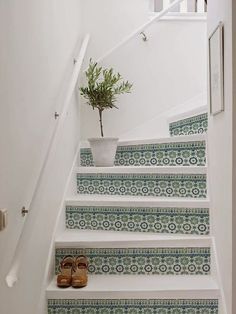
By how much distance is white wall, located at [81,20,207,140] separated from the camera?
3.90 metres

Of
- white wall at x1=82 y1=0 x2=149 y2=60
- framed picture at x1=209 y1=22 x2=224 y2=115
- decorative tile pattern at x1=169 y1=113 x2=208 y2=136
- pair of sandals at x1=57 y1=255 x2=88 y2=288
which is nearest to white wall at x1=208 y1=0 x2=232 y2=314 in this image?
framed picture at x1=209 y1=22 x2=224 y2=115

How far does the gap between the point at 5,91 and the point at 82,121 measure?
87.9 inches

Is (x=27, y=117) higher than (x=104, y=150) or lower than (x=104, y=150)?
higher

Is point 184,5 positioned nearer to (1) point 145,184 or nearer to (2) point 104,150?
(2) point 104,150

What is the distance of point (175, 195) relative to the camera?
2887 millimetres

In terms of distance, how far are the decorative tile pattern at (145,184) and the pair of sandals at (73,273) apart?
750 millimetres

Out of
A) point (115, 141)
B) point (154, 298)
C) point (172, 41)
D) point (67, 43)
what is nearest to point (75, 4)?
point (67, 43)

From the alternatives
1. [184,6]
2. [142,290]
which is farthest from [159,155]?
[184,6]

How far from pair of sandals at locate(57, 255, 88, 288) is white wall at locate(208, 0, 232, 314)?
0.81 m

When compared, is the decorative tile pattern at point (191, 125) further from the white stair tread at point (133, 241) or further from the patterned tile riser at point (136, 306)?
the patterned tile riser at point (136, 306)

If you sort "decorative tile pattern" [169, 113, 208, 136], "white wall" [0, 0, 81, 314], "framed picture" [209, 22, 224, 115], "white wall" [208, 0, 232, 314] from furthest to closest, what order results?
"decorative tile pattern" [169, 113, 208, 136] → "framed picture" [209, 22, 224, 115] → "white wall" [208, 0, 232, 314] → "white wall" [0, 0, 81, 314]

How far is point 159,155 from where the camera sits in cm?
321

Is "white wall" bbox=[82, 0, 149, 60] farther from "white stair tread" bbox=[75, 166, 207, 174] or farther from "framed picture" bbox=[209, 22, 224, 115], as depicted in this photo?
"framed picture" bbox=[209, 22, 224, 115]

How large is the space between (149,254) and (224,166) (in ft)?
2.52
